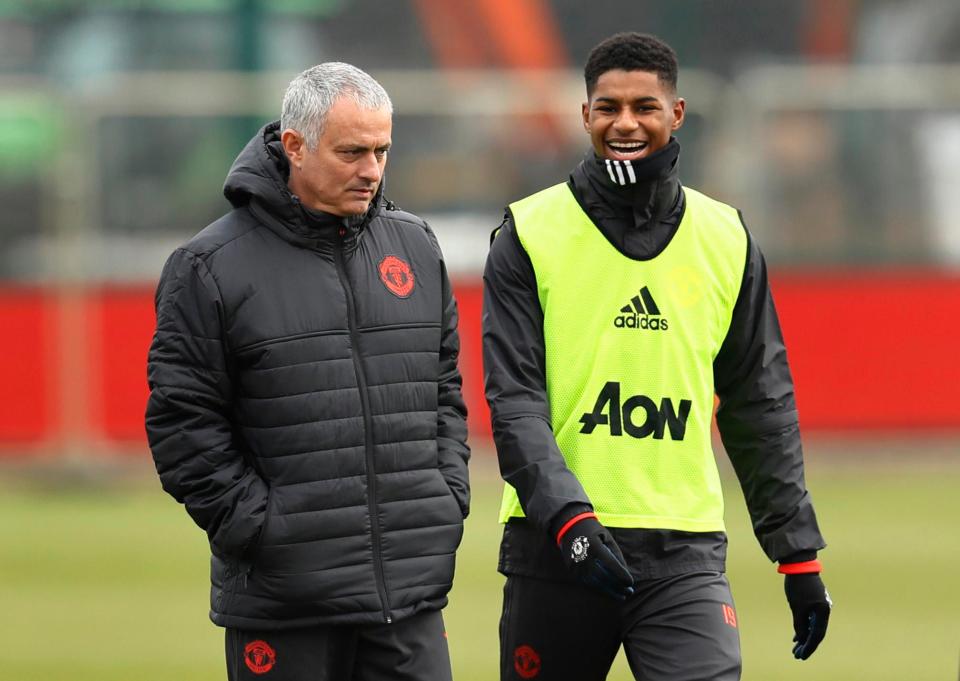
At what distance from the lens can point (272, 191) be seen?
4.54 m

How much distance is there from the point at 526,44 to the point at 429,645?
13069 millimetres

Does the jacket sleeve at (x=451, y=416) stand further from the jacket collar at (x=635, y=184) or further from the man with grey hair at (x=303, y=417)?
the jacket collar at (x=635, y=184)

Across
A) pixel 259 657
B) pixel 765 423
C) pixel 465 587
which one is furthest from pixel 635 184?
pixel 465 587

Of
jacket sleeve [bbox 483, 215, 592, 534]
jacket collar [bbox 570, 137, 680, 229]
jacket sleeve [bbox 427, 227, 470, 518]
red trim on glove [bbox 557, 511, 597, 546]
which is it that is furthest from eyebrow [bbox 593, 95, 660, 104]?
red trim on glove [bbox 557, 511, 597, 546]

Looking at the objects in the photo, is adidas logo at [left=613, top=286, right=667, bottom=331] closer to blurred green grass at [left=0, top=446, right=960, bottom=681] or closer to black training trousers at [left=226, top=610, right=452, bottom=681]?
black training trousers at [left=226, top=610, right=452, bottom=681]

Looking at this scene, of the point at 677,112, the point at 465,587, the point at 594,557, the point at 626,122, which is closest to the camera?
the point at 594,557

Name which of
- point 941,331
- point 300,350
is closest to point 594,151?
point 300,350

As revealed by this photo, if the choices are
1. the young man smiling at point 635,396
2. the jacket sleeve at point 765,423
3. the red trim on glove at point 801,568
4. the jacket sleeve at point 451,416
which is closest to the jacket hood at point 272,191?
the jacket sleeve at point 451,416

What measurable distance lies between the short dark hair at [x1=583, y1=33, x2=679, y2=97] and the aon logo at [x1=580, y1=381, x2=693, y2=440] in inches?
30.5

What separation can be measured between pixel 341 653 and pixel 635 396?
0.97 metres

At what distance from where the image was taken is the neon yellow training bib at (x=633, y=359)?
4801 millimetres

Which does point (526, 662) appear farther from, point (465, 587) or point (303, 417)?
point (465, 587)

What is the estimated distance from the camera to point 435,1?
17406 mm

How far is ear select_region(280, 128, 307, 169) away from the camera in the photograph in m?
4.54
